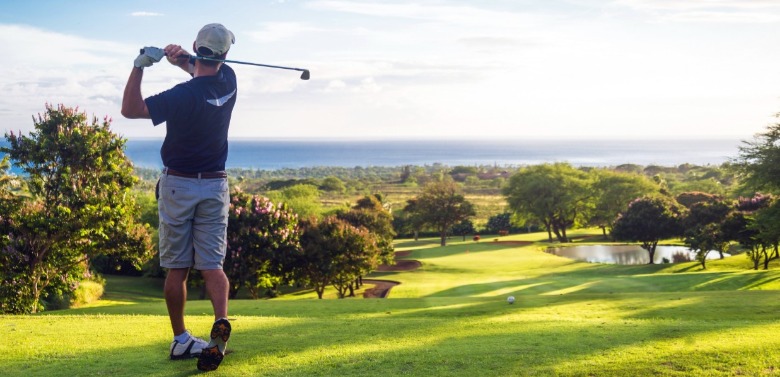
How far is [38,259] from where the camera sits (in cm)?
2244

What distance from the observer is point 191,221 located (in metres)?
6.34

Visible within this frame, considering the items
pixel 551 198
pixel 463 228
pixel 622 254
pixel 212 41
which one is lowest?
pixel 622 254

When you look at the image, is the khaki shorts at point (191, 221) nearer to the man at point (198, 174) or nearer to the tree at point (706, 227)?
the man at point (198, 174)

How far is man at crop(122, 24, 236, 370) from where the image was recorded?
20.0ft

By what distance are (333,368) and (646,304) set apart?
534 inches

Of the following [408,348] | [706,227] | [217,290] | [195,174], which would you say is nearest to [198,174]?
[195,174]

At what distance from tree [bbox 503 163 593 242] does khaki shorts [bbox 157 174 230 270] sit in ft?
223

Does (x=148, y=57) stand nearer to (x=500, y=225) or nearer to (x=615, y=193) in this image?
(x=615, y=193)

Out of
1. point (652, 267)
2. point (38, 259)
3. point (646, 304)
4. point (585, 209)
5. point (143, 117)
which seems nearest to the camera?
point (143, 117)

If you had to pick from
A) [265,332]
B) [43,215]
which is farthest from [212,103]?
[43,215]

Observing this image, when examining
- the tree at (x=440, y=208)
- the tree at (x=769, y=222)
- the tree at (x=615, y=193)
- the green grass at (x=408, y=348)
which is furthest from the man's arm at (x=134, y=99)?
the tree at (x=615, y=193)

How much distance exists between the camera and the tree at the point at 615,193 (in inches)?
2918

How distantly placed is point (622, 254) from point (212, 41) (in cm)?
5824

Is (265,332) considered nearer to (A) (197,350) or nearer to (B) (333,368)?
(A) (197,350)
